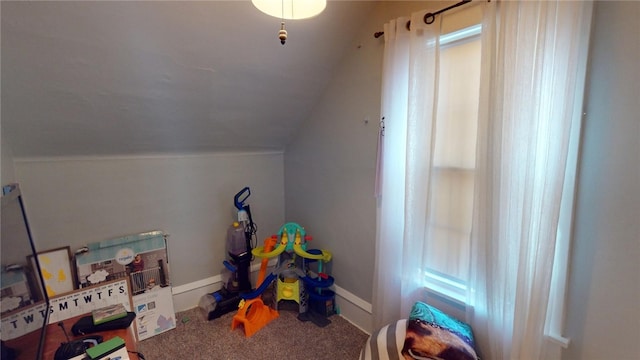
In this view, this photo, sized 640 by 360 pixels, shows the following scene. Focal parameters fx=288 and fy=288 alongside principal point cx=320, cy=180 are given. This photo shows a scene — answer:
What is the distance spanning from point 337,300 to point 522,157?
1806 mm

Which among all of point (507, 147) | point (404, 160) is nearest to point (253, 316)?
point (404, 160)

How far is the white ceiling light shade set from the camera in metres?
1.05

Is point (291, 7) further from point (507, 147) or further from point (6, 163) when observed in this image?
point (6, 163)

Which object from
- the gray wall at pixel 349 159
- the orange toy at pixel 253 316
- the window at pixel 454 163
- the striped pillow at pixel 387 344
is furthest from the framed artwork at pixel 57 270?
the window at pixel 454 163

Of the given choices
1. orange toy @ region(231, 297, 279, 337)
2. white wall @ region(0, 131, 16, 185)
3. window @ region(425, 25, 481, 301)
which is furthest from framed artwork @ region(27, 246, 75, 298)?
window @ region(425, 25, 481, 301)

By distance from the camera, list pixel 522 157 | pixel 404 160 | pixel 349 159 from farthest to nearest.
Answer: pixel 349 159, pixel 404 160, pixel 522 157

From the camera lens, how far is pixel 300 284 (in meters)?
2.37

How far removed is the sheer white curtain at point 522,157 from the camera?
3.84ft

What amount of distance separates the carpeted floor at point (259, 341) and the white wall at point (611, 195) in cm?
138

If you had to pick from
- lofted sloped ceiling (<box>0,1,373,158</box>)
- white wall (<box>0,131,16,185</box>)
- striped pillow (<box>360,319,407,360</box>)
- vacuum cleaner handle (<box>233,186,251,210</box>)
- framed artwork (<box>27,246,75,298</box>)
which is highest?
lofted sloped ceiling (<box>0,1,373,158</box>)

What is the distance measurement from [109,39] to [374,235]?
6.47 ft

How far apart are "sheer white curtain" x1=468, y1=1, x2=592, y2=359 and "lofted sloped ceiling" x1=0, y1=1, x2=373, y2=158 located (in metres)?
1.05

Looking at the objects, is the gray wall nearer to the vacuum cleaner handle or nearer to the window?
the window

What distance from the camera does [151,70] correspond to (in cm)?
169
